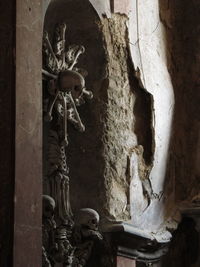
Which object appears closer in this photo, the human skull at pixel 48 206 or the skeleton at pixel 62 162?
the human skull at pixel 48 206

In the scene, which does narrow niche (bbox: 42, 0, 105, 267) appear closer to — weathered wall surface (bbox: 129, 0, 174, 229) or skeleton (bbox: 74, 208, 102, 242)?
skeleton (bbox: 74, 208, 102, 242)

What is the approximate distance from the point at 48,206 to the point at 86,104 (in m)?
0.81

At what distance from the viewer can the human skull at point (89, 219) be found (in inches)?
202

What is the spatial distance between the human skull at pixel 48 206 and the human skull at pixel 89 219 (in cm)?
24

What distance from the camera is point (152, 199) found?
582cm

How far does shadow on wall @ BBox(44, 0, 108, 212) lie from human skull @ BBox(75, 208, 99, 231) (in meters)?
0.16

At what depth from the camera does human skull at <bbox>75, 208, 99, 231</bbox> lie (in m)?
5.14

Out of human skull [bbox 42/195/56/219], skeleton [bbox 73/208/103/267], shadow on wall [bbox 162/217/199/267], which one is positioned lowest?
shadow on wall [bbox 162/217/199/267]

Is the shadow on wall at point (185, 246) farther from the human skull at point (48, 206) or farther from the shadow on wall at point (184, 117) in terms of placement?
the human skull at point (48, 206)

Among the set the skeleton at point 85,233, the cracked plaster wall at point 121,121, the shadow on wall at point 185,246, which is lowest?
the shadow on wall at point 185,246

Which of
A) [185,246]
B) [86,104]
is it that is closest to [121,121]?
[86,104]

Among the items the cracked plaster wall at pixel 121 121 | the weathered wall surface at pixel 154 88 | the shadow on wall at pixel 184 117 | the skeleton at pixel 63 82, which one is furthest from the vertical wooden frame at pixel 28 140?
the shadow on wall at pixel 184 117

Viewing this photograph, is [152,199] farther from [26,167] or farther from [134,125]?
[26,167]

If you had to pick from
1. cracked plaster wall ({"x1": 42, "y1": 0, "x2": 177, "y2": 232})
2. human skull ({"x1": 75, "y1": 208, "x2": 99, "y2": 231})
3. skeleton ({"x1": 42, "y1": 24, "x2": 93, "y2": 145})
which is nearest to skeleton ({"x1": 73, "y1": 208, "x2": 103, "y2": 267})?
human skull ({"x1": 75, "y1": 208, "x2": 99, "y2": 231})
